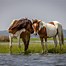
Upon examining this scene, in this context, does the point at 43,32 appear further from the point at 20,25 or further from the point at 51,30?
the point at 20,25

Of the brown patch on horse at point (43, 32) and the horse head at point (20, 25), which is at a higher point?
the horse head at point (20, 25)

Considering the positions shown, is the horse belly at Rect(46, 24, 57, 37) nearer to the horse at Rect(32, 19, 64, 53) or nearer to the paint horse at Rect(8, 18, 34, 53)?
the horse at Rect(32, 19, 64, 53)

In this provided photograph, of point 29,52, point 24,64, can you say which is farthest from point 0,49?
point 24,64

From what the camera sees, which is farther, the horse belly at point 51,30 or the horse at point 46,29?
the horse belly at point 51,30

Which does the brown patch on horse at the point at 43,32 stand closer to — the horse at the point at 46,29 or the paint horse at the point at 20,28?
the horse at the point at 46,29

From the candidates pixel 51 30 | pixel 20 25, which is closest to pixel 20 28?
pixel 20 25

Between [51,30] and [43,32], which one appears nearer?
[43,32]

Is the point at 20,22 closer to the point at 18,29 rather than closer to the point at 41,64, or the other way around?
the point at 18,29

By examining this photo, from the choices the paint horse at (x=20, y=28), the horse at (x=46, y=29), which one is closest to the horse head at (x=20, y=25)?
the paint horse at (x=20, y=28)

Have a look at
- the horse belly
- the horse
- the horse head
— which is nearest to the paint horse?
the horse head

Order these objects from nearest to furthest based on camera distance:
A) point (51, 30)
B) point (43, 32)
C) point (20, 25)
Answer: point (43, 32) < point (20, 25) < point (51, 30)

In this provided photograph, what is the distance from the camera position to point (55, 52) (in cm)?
3164

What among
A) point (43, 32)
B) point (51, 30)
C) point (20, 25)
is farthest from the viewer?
point (51, 30)

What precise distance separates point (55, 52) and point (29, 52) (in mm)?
2021
